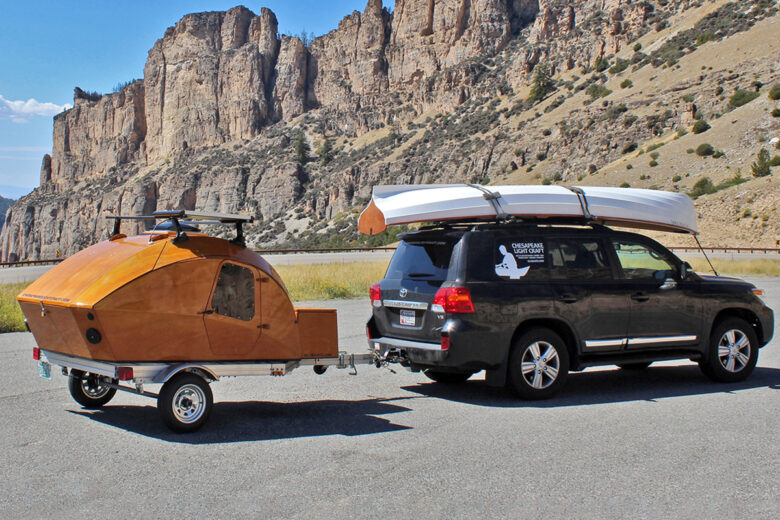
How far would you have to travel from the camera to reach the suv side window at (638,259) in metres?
8.37

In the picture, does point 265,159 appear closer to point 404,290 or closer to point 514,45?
point 514,45

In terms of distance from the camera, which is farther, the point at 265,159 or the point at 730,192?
the point at 265,159

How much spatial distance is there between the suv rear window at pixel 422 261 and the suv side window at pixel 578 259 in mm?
1148

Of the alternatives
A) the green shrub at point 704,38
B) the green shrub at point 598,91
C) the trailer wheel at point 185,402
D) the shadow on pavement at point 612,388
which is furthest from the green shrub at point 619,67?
the trailer wheel at point 185,402

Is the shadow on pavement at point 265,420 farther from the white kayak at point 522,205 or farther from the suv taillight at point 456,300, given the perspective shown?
the white kayak at point 522,205

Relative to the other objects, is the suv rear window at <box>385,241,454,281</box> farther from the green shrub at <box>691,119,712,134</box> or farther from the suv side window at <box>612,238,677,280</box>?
the green shrub at <box>691,119,712,134</box>

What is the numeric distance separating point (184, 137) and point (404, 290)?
129 meters

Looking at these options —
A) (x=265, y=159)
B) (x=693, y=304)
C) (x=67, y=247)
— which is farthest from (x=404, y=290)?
(x=67, y=247)

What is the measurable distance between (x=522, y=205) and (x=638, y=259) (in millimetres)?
1637

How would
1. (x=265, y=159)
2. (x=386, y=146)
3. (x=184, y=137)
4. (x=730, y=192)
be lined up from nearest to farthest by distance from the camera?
1. (x=730, y=192)
2. (x=386, y=146)
3. (x=265, y=159)
4. (x=184, y=137)

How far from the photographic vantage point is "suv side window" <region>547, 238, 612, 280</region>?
8008mm

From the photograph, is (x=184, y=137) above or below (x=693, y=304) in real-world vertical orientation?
above

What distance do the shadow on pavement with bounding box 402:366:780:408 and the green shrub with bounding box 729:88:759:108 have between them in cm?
5626

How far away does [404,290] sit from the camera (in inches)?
317
